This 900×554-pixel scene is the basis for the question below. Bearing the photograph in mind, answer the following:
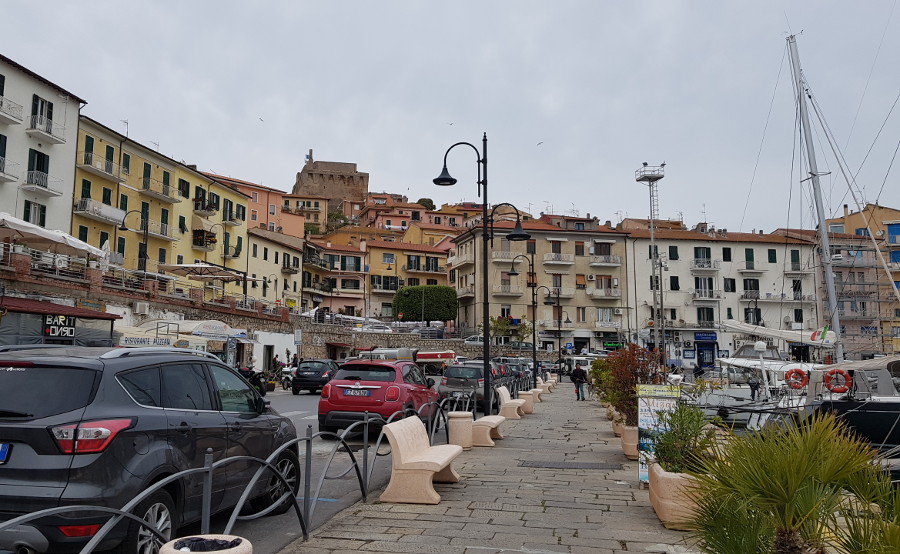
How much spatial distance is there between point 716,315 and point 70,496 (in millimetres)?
73746

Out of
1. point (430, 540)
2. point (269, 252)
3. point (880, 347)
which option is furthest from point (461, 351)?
point (430, 540)

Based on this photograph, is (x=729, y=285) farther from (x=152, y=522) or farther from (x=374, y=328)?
(x=152, y=522)

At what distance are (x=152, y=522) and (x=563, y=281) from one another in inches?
2741

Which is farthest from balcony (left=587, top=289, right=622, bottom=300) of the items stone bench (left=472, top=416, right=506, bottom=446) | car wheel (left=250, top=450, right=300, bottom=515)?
car wheel (left=250, top=450, right=300, bottom=515)

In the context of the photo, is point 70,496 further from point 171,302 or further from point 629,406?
point 171,302

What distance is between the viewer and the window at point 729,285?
72.8 metres

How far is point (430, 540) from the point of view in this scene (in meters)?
6.48

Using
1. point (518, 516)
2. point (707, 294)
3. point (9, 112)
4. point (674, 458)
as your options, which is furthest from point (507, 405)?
point (707, 294)

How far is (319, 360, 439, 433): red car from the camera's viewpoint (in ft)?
46.0

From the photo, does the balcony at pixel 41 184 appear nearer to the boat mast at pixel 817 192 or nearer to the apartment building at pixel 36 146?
the apartment building at pixel 36 146

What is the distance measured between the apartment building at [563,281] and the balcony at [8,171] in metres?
41.8

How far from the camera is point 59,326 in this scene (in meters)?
24.2

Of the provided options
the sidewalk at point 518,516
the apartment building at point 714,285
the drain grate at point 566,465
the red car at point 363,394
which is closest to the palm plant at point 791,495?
the sidewalk at point 518,516

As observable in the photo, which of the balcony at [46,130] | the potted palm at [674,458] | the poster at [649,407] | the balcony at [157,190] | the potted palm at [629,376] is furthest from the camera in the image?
the balcony at [157,190]
